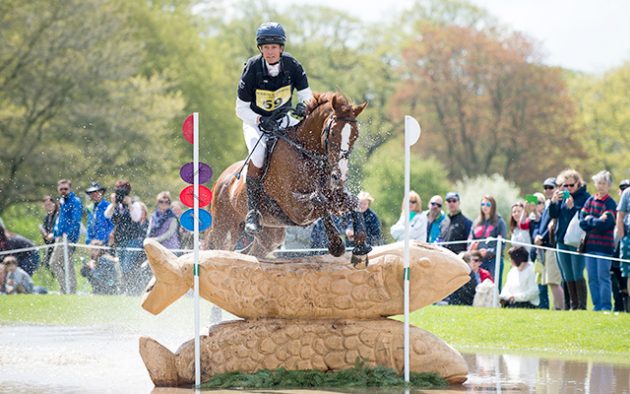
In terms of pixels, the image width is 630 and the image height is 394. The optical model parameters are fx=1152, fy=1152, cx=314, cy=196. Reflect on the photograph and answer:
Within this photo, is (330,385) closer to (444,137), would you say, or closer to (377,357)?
(377,357)

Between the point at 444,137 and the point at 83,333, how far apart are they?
142 feet

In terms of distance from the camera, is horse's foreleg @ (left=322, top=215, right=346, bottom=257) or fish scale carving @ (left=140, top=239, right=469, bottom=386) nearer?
fish scale carving @ (left=140, top=239, right=469, bottom=386)

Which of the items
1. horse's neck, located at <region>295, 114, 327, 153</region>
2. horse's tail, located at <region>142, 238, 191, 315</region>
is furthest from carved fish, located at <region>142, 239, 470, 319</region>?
horse's neck, located at <region>295, 114, 327, 153</region>

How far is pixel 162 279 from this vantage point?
31.9ft

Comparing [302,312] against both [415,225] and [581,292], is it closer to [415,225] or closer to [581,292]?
[415,225]

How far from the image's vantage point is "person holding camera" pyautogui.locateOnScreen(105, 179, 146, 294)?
57.8 ft

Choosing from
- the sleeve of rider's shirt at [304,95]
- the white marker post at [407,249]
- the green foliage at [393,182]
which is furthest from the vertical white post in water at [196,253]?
the green foliage at [393,182]

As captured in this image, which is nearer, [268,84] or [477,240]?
[268,84]

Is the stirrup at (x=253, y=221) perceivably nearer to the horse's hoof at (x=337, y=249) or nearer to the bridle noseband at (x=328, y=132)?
the horse's hoof at (x=337, y=249)

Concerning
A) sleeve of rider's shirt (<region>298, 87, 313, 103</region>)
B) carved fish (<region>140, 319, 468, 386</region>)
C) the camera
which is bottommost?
carved fish (<region>140, 319, 468, 386</region>)

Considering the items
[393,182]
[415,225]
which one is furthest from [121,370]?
[393,182]

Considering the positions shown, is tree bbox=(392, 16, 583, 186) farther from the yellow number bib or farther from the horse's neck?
the horse's neck

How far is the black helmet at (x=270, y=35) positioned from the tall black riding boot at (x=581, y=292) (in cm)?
657

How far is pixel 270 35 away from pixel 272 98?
605mm
